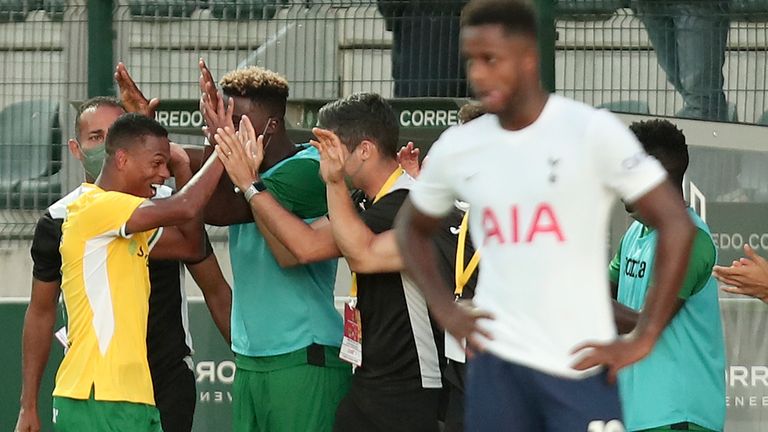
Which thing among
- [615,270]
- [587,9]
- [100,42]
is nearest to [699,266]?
[615,270]

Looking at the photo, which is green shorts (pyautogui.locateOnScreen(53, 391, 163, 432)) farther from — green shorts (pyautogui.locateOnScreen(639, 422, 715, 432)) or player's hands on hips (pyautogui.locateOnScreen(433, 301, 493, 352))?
player's hands on hips (pyautogui.locateOnScreen(433, 301, 493, 352))

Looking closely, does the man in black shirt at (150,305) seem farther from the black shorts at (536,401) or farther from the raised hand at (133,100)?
the black shorts at (536,401)

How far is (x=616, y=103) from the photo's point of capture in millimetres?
7773

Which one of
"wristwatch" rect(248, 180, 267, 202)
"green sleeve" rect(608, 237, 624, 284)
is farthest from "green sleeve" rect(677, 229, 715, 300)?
"wristwatch" rect(248, 180, 267, 202)

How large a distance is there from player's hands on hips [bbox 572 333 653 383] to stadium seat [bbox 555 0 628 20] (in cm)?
385

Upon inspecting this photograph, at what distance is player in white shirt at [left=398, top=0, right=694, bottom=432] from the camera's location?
3.99 m

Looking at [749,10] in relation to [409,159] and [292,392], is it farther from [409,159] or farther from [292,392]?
[292,392]

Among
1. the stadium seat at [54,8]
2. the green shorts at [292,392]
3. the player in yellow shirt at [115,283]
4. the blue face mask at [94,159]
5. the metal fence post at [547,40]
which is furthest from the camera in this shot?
the stadium seat at [54,8]

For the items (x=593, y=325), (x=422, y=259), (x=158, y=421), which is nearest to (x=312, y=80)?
(x=158, y=421)

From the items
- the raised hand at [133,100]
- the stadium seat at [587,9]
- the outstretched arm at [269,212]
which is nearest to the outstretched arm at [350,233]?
the outstretched arm at [269,212]

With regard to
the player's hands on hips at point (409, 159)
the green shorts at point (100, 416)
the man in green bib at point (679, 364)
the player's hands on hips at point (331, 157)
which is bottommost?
the green shorts at point (100, 416)

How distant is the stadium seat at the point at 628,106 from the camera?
25.3ft

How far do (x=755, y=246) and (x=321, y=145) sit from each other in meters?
2.80

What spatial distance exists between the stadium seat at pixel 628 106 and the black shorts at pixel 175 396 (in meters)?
2.59
